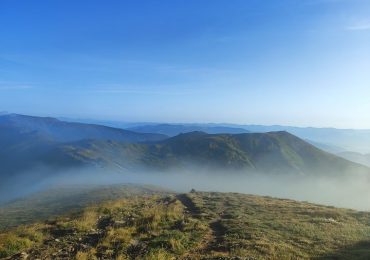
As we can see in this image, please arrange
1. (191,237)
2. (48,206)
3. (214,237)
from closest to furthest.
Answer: (191,237) → (214,237) → (48,206)

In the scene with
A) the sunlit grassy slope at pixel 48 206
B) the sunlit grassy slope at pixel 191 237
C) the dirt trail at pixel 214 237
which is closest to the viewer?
the sunlit grassy slope at pixel 191 237

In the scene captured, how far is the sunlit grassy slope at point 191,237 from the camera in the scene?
73.5 feet

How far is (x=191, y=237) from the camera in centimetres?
2645

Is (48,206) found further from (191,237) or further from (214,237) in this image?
(191,237)

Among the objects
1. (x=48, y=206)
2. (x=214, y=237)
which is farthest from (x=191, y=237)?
(x=48, y=206)

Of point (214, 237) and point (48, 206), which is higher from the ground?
point (214, 237)

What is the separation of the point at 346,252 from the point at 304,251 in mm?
2493

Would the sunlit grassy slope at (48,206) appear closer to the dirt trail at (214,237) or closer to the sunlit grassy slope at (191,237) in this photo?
the sunlit grassy slope at (191,237)

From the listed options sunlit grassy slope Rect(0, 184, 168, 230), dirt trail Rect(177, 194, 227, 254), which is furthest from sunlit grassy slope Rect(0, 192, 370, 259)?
sunlit grassy slope Rect(0, 184, 168, 230)

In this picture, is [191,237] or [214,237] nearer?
[191,237]

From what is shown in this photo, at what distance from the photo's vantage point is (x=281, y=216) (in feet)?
121

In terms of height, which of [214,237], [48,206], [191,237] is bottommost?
[48,206]

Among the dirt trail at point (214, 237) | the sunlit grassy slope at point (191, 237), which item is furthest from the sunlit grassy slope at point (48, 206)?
the dirt trail at point (214, 237)

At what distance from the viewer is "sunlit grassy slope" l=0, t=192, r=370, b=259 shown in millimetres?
22391
